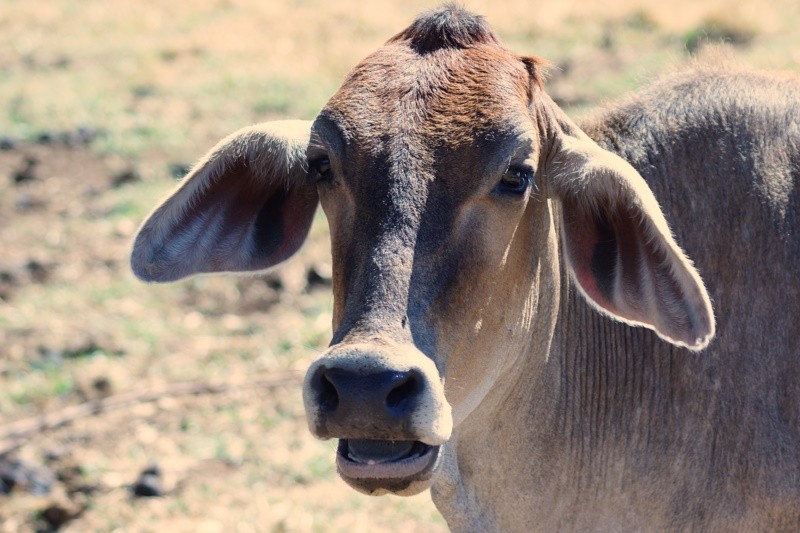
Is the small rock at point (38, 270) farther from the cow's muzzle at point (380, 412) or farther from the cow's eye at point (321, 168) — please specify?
the cow's muzzle at point (380, 412)

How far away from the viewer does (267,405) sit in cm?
820

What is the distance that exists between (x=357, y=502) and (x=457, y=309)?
339 centimetres

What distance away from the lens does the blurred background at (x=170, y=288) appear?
23.5ft

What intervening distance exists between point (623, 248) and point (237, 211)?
1.63 meters

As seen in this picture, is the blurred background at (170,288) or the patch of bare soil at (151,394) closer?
the patch of bare soil at (151,394)

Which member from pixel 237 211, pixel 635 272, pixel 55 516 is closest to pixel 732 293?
pixel 635 272

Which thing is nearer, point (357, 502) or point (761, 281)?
point (761, 281)

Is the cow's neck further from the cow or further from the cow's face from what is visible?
the cow's face

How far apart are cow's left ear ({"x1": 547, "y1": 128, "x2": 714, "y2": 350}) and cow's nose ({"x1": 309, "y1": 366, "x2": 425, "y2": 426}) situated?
1.10m

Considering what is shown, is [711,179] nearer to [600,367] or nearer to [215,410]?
[600,367]

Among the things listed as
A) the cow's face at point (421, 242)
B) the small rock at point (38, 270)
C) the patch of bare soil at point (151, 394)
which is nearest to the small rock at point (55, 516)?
the patch of bare soil at point (151, 394)

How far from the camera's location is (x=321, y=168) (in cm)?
435

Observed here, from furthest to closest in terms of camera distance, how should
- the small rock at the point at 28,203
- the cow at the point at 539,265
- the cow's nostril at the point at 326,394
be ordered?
the small rock at the point at 28,203, the cow at the point at 539,265, the cow's nostril at the point at 326,394

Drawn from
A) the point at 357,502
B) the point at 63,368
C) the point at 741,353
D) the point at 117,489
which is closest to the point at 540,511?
the point at 741,353
